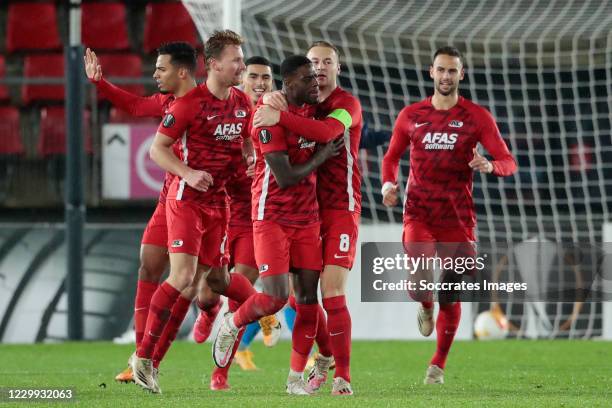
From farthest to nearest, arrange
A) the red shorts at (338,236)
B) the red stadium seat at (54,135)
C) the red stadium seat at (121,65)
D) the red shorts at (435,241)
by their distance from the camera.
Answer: the red stadium seat at (121,65) → the red stadium seat at (54,135) → the red shorts at (435,241) → the red shorts at (338,236)

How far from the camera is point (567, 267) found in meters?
11.5

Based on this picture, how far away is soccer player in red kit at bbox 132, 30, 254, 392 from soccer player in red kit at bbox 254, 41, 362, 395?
431 mm

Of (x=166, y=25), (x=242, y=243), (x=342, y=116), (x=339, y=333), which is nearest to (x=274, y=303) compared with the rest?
(x=339, y=333)

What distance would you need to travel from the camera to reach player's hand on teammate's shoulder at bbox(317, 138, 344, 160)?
5.96 meters

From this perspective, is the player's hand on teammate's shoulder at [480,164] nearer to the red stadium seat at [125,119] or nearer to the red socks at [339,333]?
the red socks at [339,333]

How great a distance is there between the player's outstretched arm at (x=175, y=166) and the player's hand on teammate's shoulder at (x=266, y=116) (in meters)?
0.39

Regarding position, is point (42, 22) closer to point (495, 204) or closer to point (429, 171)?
point (495, 204)

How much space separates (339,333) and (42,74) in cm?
983

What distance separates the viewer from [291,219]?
5.99 metres

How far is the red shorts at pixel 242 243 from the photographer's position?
7.32 metres

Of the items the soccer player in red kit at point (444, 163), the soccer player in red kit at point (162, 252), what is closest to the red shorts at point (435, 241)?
the soccer player in red kit at point (444, 163)

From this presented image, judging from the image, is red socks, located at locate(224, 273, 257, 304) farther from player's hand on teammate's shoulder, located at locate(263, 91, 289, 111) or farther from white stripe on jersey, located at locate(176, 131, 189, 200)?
player's hand on teammate's shoulder, located at locate(263, 91, 289, 111)

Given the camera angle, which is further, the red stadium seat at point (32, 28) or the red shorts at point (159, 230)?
the red stadium seat at point (32, 28)

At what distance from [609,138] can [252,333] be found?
18.5 ft
